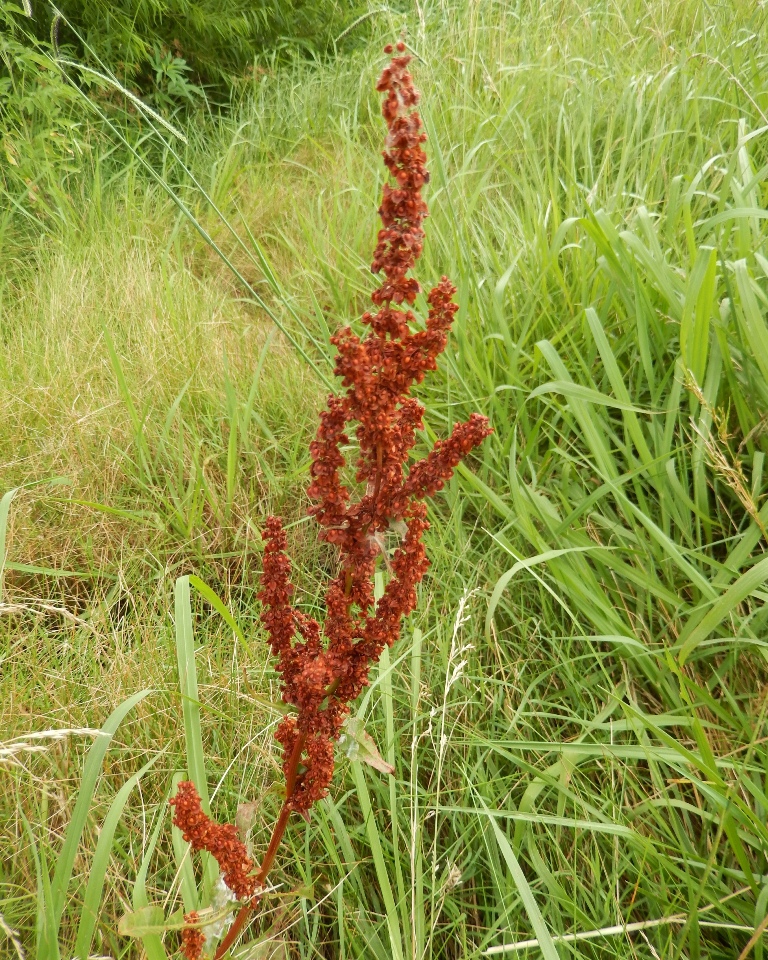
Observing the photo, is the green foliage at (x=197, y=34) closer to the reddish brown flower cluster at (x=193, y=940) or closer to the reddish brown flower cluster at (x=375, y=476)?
the reddish brown flower cluster at (x=375, y=476)

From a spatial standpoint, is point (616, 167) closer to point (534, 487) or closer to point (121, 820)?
point (534, 487)

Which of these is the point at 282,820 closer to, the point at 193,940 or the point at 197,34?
the point at 193,940

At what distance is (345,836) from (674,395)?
128 cm

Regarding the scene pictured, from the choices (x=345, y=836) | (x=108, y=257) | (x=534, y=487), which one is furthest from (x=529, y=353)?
(x=108, y=257)

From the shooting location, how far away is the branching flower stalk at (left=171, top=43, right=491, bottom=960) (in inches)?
40.5

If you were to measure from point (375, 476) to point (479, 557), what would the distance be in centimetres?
104

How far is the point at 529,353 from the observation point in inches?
97.4

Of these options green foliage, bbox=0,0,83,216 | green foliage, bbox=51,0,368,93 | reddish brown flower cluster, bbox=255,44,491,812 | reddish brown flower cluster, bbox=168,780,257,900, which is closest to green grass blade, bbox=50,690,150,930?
reddish brown flower cluster, bbox=168,780,257,900

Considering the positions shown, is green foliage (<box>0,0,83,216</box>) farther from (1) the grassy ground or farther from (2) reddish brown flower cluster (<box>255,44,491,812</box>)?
(2) reddish brown flower cluster (<box>255,44,491,812</box>)

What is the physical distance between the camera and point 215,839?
1132 millimetres

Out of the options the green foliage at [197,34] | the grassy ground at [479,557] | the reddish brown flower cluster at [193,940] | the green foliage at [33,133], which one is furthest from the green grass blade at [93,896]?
the green foliage at [197,34]

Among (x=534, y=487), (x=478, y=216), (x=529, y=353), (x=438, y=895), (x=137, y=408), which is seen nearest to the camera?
(x=438, y=895)

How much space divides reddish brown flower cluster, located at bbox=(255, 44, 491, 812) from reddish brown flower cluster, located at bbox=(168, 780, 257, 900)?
106 millimetres

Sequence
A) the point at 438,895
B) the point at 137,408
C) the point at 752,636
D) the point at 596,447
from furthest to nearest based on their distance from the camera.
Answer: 1. the point at 137,408
2. the point at 596,447
3. the point at 752,636
4. the point at 438,895
